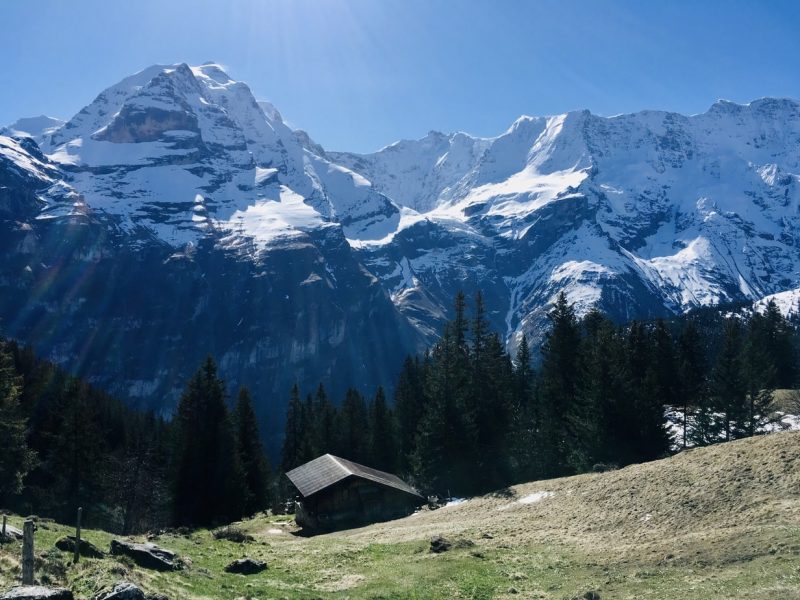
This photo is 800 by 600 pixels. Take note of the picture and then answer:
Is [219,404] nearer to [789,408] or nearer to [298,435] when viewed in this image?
[298,435]

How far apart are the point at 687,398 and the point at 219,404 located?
53.6 meters

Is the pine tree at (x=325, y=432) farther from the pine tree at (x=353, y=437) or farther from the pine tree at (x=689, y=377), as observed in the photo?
the pine tree at (x=689, y=377)

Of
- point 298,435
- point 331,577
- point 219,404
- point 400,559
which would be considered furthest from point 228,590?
point 298,435

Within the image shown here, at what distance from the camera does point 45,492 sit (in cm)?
6781

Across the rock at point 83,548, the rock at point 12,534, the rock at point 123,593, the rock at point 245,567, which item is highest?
the rock at point 12,534

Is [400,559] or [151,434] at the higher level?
[151,434]

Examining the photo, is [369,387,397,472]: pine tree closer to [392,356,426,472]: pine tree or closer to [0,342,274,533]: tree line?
[392,356,426,472]: pine tree

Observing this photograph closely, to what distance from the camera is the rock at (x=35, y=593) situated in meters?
17.0

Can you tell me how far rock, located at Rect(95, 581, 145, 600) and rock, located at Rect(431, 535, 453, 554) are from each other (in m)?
16.3

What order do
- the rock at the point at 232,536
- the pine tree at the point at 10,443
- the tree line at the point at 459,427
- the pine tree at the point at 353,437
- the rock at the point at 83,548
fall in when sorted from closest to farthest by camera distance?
the rock at the point at 83,548, the rock at the point at 232,536, the pine tree at the point at 10,443, the tree line at the point at 459,427, the pine tree at the point at 353,437

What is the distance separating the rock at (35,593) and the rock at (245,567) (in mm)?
11912

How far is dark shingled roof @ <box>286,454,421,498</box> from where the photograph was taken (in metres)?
56.5

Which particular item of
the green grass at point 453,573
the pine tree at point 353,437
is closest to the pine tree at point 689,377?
the pine tree at point 353,437

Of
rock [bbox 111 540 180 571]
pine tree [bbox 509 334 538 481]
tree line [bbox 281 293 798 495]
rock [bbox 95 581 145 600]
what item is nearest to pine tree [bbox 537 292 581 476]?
tree line [bbox 281 293 798 495]
